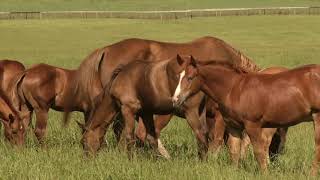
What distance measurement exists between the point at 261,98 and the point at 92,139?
113 inches

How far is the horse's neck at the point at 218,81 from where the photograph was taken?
8.49 metres

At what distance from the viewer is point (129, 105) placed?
30.8ft

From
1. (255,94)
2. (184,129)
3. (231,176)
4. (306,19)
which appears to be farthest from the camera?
(306,19)

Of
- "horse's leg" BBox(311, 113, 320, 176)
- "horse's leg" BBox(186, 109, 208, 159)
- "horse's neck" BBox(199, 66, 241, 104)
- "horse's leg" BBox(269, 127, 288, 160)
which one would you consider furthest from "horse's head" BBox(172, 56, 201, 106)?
"horse's leg" BBox(269, 127, 288, 160)

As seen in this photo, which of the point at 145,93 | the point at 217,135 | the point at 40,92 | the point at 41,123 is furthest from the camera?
the point at 40,92

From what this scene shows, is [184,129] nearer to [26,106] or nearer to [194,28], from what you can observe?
[26,106]

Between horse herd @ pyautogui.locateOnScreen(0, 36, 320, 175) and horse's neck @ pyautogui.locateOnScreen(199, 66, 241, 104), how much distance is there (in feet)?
0.05

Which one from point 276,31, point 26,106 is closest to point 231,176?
point 26,106

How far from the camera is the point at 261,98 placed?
8.13 metres

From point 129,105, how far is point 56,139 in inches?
81.9

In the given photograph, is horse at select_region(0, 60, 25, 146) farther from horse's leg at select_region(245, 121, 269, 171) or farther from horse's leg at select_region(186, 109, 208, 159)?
horse's leg at select_region(245, 121, 269, 171)

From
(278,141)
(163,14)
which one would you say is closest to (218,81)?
(278,141)

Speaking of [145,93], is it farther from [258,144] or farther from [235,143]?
[258,144]

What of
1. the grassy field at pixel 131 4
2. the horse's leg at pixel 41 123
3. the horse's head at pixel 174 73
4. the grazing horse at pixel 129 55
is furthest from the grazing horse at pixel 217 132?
the grassy field at pixel 131 4
